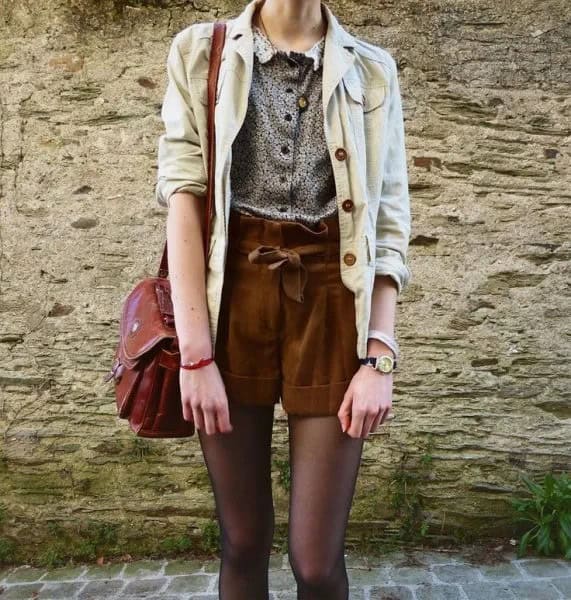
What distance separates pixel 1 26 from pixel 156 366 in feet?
9.29

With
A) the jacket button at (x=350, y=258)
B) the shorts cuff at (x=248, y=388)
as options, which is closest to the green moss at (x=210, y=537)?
the shorts cuff at (x=248, y=388)

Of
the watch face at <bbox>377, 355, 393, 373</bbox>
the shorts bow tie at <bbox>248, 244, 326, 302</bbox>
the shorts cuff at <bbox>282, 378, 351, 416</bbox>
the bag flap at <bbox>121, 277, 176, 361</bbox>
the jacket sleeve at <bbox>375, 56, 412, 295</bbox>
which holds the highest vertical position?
the jacket sleeve at <bbox>375, 56, 412, 295</bbox>

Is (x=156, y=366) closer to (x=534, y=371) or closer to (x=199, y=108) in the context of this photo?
(x=199, y=108)

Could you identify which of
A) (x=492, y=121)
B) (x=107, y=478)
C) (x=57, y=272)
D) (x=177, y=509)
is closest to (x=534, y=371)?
(x=492, y=121)

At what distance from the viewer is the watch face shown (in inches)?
56.3

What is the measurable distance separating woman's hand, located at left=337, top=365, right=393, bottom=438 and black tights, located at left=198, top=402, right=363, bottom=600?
5 cm

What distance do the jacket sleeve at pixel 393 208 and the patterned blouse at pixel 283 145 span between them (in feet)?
0.48

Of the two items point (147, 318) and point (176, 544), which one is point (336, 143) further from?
point (176, 544)

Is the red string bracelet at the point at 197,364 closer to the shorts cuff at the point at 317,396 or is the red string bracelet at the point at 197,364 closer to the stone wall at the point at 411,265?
the shorts cuff at the point at 317,396

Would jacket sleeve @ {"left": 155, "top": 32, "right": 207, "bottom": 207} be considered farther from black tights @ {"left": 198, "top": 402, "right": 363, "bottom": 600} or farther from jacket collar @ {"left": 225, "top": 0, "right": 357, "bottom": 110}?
black tights @ {"left": 198, "top": 402, "right": 363, "bottom": 600}

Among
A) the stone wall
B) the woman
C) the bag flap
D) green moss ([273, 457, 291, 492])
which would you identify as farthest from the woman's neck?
green moss ([273, 457, 291, 492])

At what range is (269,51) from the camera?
1.46 metres

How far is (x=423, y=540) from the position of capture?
144 inches

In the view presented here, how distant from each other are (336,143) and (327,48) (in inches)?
9.3
